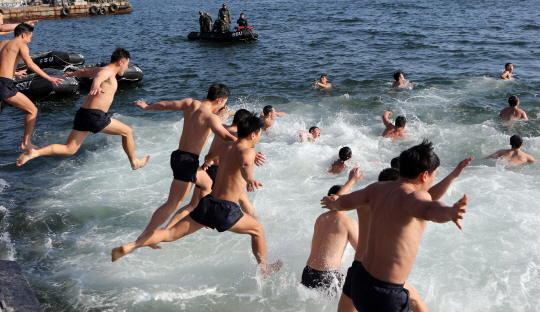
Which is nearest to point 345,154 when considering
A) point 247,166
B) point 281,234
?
point 281,234

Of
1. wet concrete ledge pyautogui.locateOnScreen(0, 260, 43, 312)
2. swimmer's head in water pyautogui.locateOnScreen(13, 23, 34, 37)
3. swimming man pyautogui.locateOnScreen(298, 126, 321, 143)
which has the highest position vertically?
swimmer's head in water pyautogui.locateOnScreen(13, 23, 34, 37)

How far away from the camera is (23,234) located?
709cm

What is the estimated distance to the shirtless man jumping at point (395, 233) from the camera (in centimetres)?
331

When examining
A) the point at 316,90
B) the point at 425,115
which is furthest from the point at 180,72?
the point at 425,115

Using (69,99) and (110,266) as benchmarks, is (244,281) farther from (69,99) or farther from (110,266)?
(69,99)

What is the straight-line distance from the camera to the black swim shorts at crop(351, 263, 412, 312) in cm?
345

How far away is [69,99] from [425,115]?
38.7ft

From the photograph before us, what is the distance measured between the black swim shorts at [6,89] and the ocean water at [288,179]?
2.03 m

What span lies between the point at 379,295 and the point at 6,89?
20.4ft

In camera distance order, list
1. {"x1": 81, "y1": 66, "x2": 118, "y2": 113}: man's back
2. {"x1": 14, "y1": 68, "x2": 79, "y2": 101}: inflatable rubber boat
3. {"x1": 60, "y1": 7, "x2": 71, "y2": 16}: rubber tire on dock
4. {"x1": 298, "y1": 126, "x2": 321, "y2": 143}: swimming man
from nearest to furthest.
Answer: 1. {"x1": 81, "y1": 66, "x2": 118, "y2": 113}: man's back
2. {"x1": 298, "y1": 126, "x2": 321, "y2": 143}: swimming man
3. {"x1": 14, "y1": 68, "x2": 79, "y2": 101}: inflatable rubber boat
4. {"x1": 60, "y1": 7, "x2": 71, "y2": 16}: rubber tire on dock

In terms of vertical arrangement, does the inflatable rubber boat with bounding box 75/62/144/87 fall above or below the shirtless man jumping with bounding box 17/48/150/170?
below

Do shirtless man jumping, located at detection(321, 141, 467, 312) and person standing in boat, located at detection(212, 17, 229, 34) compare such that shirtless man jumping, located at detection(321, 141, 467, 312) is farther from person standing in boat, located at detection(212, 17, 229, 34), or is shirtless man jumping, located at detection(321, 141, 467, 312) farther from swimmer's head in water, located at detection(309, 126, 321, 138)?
person standing in boat, located at detection(212, 17, 229, 34)

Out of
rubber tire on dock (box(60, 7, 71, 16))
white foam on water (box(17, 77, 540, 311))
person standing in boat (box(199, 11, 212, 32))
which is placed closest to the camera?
white foam on water (box(17, 77, 540, 311))

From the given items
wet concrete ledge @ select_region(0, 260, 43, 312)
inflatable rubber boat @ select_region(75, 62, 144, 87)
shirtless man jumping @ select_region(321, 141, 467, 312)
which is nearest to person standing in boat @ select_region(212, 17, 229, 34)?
inflatable rubber boat @ select_region(75, 62, 144, 87)
